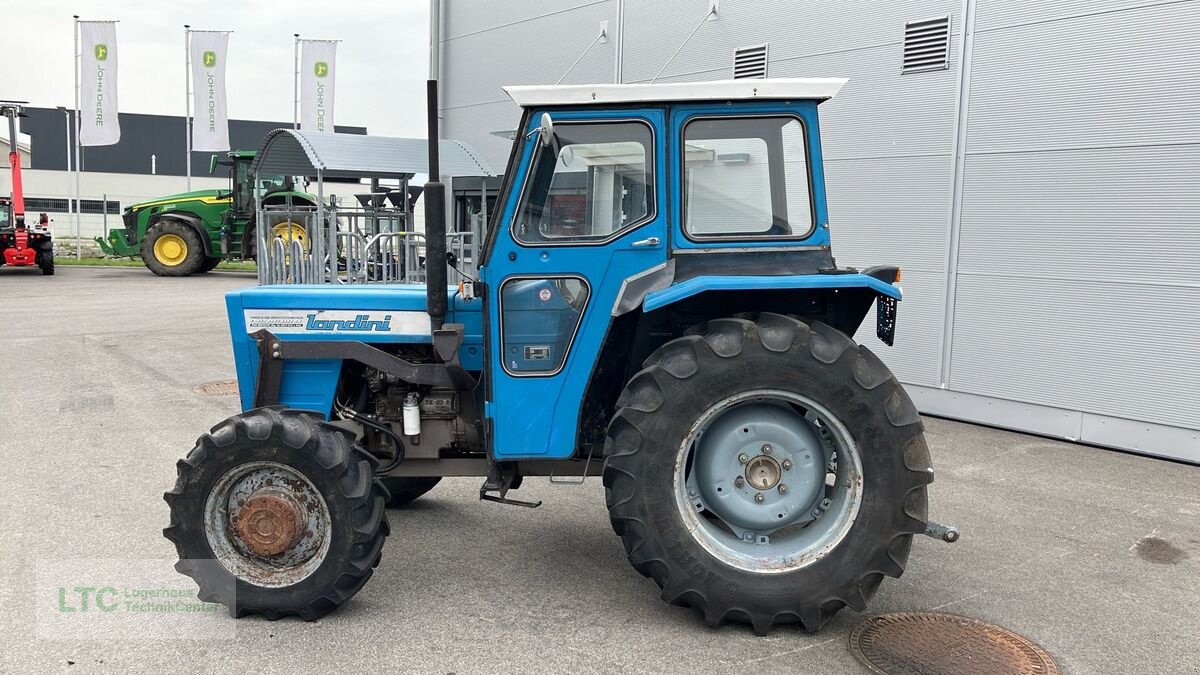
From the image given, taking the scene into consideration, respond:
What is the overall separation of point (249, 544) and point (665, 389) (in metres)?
1.89

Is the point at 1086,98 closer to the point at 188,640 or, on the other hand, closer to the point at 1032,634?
the point at 1032,634

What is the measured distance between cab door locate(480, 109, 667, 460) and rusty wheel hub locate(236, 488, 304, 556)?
0.91 m

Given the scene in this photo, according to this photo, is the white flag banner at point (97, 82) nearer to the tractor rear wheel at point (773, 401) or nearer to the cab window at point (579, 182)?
the cab window at point (579, 182)

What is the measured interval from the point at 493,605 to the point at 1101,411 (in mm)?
5484

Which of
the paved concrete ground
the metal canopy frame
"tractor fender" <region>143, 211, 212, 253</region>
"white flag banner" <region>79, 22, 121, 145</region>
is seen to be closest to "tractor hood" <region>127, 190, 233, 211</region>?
"tractor fender" <region>143, 211, 212, 253</region>

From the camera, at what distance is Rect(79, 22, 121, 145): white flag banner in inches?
1022

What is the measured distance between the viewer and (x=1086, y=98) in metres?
7.54

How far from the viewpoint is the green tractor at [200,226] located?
2261 cm

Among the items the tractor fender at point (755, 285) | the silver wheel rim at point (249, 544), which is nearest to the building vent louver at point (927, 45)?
the tractor fender at point (755, 285)

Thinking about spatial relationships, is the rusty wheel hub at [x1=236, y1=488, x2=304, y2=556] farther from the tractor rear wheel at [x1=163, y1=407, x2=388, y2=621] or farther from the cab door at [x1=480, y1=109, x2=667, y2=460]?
the cab door at [x1=480, y1=109, x2=667, y2=460]

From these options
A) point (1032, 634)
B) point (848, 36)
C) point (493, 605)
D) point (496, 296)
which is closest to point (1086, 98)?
point (848, 36)

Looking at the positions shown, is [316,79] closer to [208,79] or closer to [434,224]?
[208,79]

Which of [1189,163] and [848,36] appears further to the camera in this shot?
[848,36]

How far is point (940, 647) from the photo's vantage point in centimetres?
396
